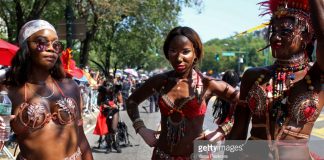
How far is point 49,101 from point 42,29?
0.51 meters

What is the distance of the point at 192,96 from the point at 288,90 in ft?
3.28

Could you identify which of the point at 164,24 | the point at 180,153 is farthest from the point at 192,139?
the point at 164,24

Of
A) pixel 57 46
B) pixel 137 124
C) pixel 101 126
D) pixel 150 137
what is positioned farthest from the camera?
pixel 101 126

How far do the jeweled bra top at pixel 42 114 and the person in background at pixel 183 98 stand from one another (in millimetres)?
639

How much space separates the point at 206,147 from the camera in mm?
3676

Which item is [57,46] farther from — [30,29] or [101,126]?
[101,126]

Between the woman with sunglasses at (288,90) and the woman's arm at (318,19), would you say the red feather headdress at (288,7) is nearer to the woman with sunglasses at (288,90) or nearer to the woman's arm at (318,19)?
the woman with sunglasses at (288,90)

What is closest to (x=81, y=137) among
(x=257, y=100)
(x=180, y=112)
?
(x=180, y=112)

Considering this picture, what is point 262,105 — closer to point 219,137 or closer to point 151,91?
point 219,137

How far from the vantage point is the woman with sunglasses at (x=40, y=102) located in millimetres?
3531

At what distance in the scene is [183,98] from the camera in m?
3.89

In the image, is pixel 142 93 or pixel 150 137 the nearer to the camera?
pixel 150 137

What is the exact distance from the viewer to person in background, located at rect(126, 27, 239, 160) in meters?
3.86

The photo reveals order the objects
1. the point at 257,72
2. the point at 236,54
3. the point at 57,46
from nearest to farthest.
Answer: the point at 257,72 < the point at 57,46 < the point at 236,54
